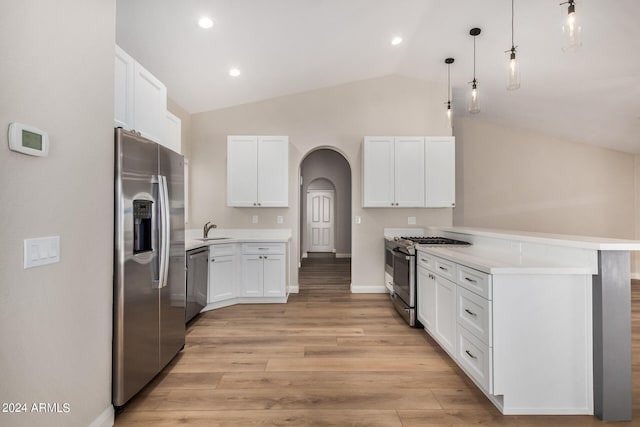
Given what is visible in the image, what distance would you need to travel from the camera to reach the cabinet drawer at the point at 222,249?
401cm

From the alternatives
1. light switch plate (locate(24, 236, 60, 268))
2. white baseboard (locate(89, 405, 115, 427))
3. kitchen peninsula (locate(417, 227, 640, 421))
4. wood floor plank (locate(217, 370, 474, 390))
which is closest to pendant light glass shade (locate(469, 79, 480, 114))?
kitchen peninsula (locate(417, 227, 640, 421))

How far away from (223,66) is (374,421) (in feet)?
13.2

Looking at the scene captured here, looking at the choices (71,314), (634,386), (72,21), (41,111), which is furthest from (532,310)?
(72,21)

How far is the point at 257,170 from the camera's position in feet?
15.2

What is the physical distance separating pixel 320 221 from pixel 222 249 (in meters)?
6.19

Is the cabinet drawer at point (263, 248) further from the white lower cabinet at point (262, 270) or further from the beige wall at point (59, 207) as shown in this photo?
the beige wall at point (59, 207)

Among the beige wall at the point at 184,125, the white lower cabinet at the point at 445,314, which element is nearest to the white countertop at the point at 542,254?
the white lower cabinet at the point at 445,314

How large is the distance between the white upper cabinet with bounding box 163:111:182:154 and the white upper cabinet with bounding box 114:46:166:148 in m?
1.27

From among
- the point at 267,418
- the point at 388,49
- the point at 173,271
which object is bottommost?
the point at 267,418

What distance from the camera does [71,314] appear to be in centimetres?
157

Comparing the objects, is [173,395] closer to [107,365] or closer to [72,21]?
[107,365]

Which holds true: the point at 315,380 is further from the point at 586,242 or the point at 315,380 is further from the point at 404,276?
the point at 586,242

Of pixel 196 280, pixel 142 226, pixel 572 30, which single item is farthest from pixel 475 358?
pixel 196 280

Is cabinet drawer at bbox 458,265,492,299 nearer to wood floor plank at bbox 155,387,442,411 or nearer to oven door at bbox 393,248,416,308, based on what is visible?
wood floor plank at bbox 155,387,442,411
